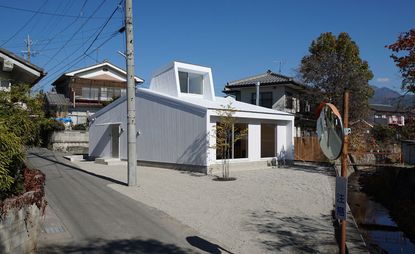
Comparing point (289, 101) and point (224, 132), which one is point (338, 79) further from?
point (224, 132)

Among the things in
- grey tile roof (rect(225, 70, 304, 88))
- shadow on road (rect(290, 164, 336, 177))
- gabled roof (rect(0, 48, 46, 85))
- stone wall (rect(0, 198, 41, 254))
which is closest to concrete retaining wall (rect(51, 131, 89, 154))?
grey tile roof (rect(225, 70, 304, 88))

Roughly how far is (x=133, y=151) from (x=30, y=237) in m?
7.94

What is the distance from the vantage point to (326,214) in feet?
33.7

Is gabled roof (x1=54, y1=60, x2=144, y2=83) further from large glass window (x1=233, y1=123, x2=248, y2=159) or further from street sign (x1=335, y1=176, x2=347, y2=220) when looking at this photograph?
street sign (x1=335, y1=176, x2=347, y2=220)

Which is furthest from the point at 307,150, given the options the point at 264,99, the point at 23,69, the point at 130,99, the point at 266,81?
the point at 23,69

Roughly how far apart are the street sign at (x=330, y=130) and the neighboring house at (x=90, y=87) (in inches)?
1470

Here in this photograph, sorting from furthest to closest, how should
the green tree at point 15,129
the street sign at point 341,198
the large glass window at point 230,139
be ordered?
the large glass window at point 230,139
the green tree at point 15,129
the street sign at point 341,198

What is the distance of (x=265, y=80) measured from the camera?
34.0 m

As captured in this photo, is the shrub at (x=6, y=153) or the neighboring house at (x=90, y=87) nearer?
the shrub at (x=6, y=153)

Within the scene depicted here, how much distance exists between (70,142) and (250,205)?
79.1 feet

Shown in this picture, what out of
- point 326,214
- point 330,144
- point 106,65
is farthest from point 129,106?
point 106,65

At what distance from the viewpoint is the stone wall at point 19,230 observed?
5645 mm

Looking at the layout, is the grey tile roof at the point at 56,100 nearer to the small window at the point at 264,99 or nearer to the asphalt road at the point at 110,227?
the small window at the point at 264,99

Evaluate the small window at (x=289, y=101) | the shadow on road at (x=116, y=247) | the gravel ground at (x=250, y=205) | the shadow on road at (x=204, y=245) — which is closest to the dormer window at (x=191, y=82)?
the gravel ground at (x=250, y=205)
